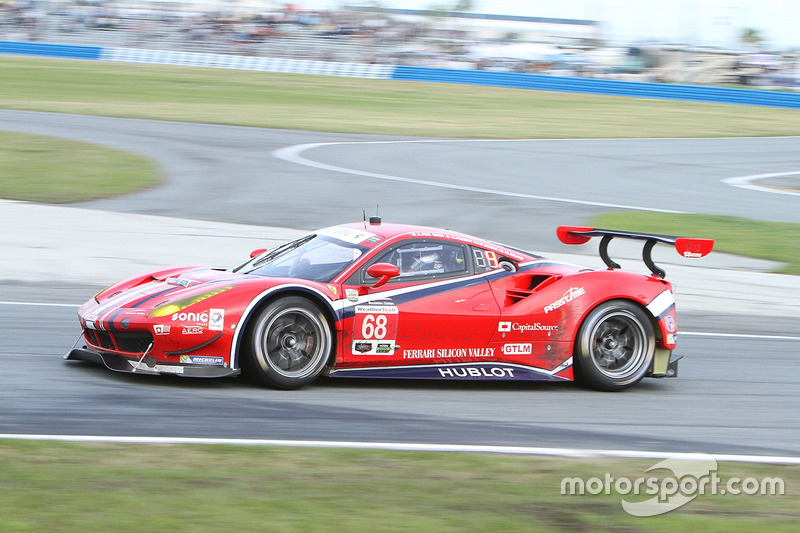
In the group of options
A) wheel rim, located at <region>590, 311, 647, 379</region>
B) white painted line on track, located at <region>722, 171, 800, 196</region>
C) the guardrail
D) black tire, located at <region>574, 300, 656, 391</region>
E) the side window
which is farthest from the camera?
the guardrail

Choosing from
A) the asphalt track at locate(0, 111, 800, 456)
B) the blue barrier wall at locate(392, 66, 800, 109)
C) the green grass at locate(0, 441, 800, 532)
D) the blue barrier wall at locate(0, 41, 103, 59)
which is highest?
the blue barrier wall at locate(0, 41, 103, 59)

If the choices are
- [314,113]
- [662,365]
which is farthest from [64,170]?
[314,113]

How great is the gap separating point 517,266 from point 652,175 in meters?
14.6

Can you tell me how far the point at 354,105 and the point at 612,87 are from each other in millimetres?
14215

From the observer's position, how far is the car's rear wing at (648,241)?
7523 millimetres

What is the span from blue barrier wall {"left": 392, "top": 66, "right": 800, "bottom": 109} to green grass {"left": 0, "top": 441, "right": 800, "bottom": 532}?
39279mm

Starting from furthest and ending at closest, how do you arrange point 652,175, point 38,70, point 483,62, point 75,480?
point 483,62, point 38,70, point 652,175, point 75,480

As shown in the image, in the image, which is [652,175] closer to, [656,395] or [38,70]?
[656,395]

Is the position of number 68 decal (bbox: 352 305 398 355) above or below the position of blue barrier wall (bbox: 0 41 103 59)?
below

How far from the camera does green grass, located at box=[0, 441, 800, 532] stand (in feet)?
14.6

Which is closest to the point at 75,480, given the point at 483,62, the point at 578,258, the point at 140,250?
the point at 140,250

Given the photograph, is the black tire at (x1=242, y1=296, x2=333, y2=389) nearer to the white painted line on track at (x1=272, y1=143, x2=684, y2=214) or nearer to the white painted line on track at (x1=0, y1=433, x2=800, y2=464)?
the white painted line on track at (x1=0, y1=433, x2=800, y2=464)

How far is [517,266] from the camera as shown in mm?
7742

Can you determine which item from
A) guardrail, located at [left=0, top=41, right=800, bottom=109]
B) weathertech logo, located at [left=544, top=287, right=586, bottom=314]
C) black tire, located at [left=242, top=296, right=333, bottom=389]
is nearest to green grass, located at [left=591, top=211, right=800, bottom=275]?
weathertech logo, located at [left=544, top=287, right=586, bottom=314]
